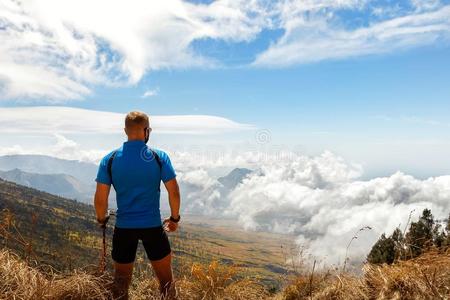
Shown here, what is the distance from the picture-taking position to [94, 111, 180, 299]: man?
565cm

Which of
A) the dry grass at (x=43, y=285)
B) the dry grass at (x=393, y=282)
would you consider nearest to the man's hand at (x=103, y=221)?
the dry grass at (x=43, y=285)

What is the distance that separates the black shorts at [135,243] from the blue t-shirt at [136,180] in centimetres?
9

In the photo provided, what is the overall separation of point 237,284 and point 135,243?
1798 mm

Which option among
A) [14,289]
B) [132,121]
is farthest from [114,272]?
[132,121]

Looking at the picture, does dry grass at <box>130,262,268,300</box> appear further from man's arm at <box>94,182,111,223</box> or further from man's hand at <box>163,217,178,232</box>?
man's arm at <box>94,182,111,223</box>

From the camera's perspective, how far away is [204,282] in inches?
247

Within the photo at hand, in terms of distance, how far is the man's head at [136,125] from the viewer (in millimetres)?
5770

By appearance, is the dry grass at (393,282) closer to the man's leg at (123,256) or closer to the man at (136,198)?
the man at (136,198)

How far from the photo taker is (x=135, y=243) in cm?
588

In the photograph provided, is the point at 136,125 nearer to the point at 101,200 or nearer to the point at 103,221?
the point at 101,200

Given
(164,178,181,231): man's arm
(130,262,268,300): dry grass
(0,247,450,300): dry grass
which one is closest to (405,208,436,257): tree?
(0,247,450,300): dry grass

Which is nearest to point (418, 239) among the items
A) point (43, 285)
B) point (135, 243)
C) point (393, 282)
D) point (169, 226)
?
point (393, 282)

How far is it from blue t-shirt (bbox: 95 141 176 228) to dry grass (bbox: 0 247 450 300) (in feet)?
3.42

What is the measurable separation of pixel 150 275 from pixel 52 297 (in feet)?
6.87
